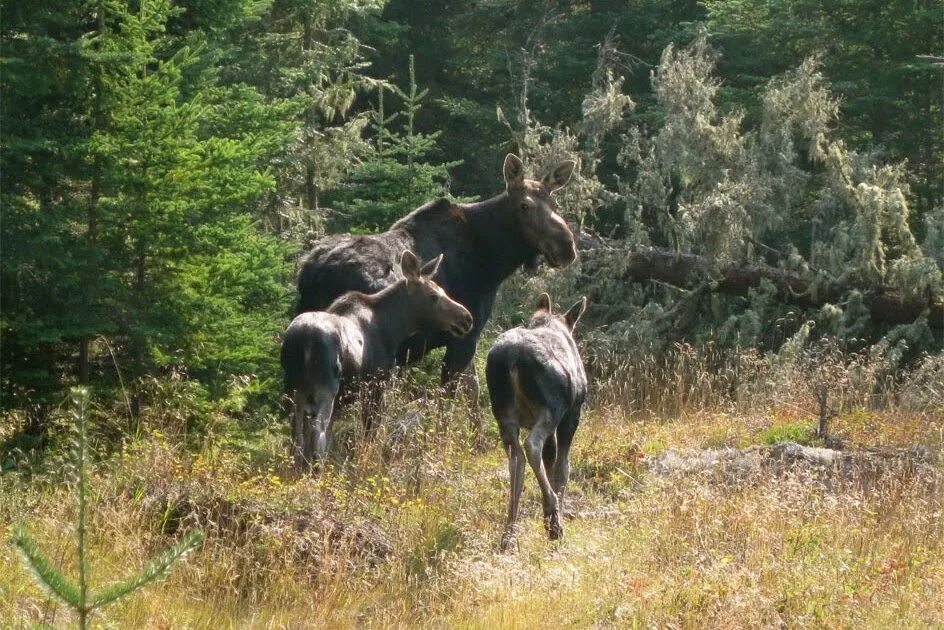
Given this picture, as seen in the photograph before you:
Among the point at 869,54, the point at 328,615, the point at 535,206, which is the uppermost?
the point at 869,54

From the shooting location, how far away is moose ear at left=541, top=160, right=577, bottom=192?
12977 millimetres

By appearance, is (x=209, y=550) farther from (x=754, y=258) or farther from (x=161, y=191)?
(x=754, y=258)

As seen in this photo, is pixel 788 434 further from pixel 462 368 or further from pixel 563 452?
pixel 563 452

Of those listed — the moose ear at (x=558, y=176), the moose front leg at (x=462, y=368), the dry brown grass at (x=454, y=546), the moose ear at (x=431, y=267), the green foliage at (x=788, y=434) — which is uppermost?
the moose ear at (x=558, y=176)

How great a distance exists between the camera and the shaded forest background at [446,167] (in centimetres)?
1002

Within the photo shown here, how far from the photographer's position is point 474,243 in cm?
1296

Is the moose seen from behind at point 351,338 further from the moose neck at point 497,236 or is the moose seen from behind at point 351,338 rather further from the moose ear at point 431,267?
the moose neck at point 497,236

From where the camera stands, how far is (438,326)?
11.7 m

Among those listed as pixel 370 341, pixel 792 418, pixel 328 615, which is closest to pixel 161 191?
pixel 370 341

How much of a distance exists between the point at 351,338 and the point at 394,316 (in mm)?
949

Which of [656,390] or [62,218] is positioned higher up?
[62,218]

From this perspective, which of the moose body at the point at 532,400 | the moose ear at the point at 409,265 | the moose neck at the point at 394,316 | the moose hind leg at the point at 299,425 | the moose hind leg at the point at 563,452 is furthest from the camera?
the moose ear at the point at 409,265

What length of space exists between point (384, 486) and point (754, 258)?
10.2 meters

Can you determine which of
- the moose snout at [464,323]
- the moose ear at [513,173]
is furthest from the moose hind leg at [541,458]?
the moose ear at [513,173]
